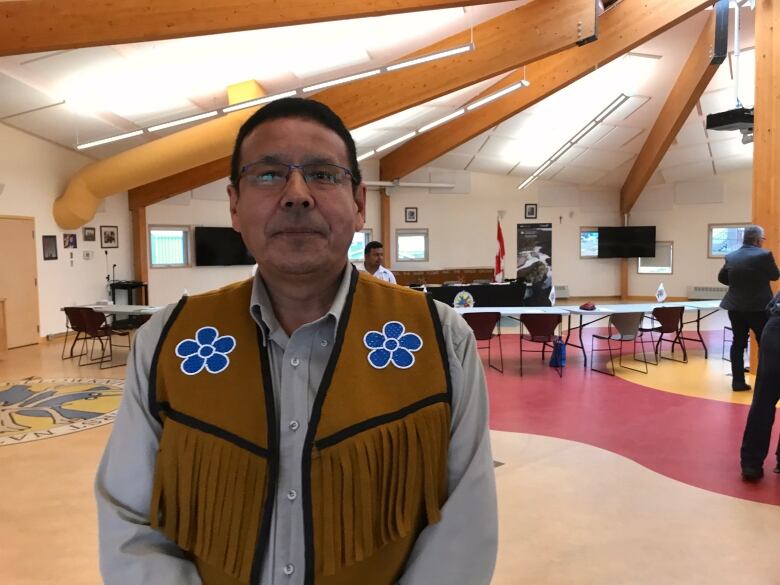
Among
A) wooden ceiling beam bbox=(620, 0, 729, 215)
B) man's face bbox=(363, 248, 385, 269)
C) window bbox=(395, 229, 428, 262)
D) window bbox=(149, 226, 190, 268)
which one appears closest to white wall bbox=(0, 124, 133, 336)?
window bbox=(149, 226, 190, 268)

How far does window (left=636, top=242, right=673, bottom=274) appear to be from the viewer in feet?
49.9

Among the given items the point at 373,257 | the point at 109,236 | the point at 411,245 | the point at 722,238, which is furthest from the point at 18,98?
the point at 722,238

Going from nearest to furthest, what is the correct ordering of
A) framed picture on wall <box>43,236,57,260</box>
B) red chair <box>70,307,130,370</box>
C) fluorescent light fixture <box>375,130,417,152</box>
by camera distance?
1. red chair <box>70,307,130,370</box>
2. framed picture on wall <box>43,236,57,260</box>
3. fluorescent light fixture <box>375,130,417,152</box>

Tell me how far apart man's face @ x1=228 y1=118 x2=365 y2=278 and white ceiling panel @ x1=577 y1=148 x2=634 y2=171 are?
43.8 feet

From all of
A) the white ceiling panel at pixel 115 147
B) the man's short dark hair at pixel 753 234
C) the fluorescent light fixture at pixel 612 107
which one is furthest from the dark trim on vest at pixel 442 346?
the fluorescent light fixture at pixel 612 107

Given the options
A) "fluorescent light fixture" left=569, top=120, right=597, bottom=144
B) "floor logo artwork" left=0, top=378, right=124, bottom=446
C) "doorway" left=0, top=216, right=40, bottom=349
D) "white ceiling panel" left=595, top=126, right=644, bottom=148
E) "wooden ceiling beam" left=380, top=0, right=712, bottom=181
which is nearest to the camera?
"floor logo artwork" left=0, top=378, right=124, bottom=446

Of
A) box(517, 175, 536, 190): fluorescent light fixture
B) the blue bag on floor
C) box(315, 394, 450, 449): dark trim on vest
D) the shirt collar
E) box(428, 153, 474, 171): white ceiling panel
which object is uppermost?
box(428, 153, 474, 171): white ceiling panel

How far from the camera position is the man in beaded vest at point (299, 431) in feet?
3.36

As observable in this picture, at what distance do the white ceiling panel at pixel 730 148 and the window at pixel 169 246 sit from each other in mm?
12025

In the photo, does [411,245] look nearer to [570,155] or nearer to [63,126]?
[570,155]

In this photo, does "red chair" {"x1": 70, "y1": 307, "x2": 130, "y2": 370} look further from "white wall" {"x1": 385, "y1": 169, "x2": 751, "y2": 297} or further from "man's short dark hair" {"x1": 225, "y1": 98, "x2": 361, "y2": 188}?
"white wall" {"x1": 385, "y1": 169, "x2": 751, "y2": 297}

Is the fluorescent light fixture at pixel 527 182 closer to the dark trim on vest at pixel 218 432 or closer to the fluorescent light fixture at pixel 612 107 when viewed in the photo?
the fluorescent light fixture at pixel 612 107

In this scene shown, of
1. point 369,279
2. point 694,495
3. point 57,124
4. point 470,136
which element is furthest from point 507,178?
point 369,279

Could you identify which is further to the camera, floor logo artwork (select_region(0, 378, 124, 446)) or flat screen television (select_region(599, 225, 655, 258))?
flat screen television (select_region(599, 225, 655, 258))
